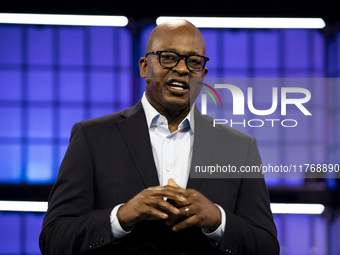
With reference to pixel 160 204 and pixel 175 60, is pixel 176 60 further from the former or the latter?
pixel 160 204

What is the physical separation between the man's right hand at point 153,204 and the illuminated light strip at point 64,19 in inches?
106

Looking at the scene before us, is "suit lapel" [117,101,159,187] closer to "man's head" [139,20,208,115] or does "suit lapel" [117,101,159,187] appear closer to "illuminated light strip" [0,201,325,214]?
"man's head" [139,20,208,115]

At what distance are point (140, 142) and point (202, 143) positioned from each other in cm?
24

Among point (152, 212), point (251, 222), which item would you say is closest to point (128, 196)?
point (152, 212)

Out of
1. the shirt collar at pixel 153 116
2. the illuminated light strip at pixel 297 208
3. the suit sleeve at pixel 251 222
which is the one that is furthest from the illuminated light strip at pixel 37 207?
the shirt collar at pixel 153 116

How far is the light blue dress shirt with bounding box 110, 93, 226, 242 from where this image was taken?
1312mm

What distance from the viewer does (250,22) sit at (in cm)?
343

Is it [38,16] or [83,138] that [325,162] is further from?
[38,16]

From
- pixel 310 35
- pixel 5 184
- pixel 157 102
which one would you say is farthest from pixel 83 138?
pixel 310 35

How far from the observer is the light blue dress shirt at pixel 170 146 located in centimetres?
131

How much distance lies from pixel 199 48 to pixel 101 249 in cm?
80

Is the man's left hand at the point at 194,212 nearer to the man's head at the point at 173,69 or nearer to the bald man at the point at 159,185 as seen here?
the bald man at the point at 159,185

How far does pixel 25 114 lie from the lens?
347cm

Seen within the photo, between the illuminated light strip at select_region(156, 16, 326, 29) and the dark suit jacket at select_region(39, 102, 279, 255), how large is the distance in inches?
86.7
